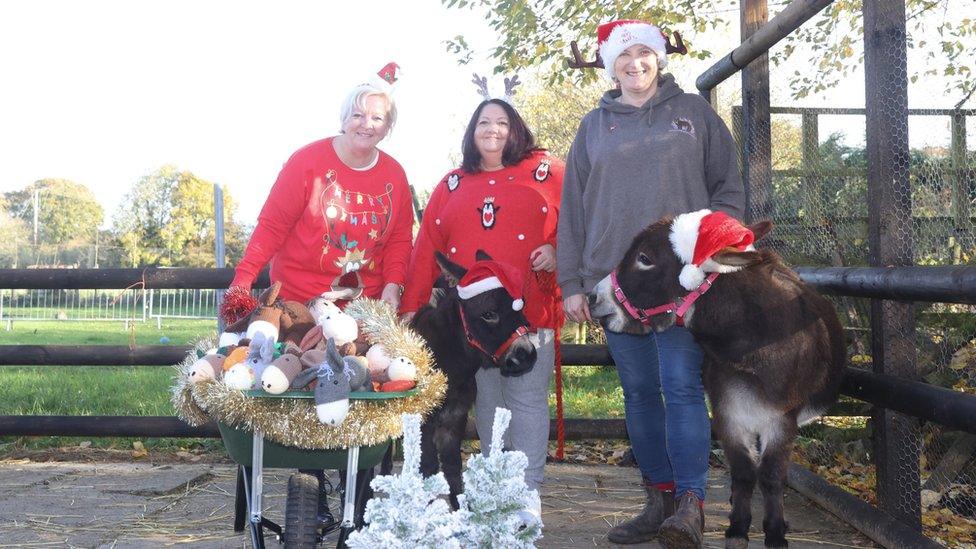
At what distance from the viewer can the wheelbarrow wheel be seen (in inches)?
120

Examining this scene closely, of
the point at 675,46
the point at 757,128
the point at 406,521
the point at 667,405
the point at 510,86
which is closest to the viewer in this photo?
the point at 406,521

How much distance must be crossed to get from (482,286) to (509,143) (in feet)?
2.56

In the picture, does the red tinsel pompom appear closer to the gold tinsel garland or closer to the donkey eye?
the gold tinsel garland

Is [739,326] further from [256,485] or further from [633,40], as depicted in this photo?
[256,485]

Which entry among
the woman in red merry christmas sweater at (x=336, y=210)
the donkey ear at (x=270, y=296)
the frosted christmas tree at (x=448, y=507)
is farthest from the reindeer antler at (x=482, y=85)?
Result: the frosted christmas tree at (x=448, y=507)

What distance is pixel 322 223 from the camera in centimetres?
404

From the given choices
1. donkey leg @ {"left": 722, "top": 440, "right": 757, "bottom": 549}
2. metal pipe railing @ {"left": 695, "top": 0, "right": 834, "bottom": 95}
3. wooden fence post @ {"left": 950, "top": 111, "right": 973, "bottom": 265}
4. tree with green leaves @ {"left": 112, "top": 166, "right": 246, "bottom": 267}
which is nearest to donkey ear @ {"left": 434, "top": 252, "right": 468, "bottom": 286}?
donkey leg @ {"left": 722, "top": 440, "right": 757, "bottom": 549}

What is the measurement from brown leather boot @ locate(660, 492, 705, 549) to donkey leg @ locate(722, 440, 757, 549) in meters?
0.24

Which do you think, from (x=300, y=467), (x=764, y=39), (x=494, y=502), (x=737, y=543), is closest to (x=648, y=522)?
(x=737, y=543)

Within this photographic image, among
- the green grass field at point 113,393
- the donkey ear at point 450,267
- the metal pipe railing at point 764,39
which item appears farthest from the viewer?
the green grass field at point 113,393

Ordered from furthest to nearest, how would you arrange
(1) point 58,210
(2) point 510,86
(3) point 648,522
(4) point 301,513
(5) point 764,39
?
(1) point 58,210
(5) point 764,39
(2) point 510,86
(3) point 648,522
(4) point 301,513

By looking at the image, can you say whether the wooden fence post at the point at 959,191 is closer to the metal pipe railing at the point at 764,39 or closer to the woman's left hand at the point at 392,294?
the metal pipe railing at the point at 764,39

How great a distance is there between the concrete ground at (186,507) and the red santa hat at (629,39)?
2.29m

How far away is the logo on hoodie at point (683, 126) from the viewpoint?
13.0ft
